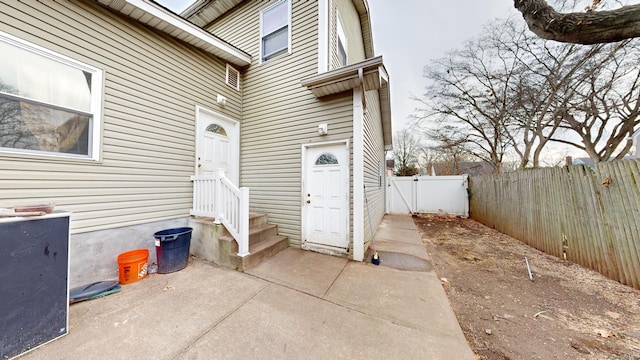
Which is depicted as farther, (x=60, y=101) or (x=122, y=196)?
(x=122, y=196)

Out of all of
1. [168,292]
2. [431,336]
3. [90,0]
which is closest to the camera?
[431,336]

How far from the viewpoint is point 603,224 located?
316 centimetres

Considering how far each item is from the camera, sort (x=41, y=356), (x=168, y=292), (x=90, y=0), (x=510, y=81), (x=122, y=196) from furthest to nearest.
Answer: (x=510, y=81), (x=122, y=196), (x=90, y=0), (x=168, y=292), (x=41, y=356)

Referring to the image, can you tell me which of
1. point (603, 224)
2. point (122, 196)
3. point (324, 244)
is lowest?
point (324, 244)

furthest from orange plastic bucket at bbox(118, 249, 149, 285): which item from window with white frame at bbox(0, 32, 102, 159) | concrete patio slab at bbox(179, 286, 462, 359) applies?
concrete patio slab at bbox(179, 286, 462, 359)

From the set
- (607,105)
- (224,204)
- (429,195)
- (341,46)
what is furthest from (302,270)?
(607,105)

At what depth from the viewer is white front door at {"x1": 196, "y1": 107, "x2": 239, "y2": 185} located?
14.1 feet

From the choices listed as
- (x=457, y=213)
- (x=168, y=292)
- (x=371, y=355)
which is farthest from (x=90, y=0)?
(x=457, y=213)

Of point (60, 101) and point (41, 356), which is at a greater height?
point (60, 101)

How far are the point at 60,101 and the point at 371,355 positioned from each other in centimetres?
482

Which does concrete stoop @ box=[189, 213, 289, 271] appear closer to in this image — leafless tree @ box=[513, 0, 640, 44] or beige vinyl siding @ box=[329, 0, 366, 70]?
beige vinyl siding @ box=[329, 0, 366, 70]

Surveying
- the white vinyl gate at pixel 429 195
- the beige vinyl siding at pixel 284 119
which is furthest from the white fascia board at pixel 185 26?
the white vinyl gate at pixel 429 195

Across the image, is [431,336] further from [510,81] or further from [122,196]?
[510,81]

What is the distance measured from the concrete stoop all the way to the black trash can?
380mm
